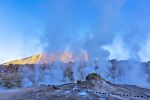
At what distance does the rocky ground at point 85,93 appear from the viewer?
48594 mm

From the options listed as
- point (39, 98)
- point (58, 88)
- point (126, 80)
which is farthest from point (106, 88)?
point (126, 80)

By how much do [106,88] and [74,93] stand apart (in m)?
5.74

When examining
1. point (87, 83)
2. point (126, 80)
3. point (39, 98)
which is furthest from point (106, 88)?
point (126, 80)

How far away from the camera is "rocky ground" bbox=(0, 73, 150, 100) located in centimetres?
4859

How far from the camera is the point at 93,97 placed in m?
48.1

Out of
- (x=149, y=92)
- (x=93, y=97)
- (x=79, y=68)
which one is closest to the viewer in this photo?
(x=93, y=97)

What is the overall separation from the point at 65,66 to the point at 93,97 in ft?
144

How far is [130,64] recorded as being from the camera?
8844 centimetres

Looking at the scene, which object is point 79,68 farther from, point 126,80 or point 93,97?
point 93,97

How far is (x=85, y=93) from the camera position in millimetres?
49750

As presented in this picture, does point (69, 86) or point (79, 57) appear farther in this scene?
point (79, 57)

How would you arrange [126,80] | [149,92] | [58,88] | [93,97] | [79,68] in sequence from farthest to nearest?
[79,68], [126,80], [149,92], [58,88], [93,97]

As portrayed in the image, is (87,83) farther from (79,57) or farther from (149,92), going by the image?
(79,57)

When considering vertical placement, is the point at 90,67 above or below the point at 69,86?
above
